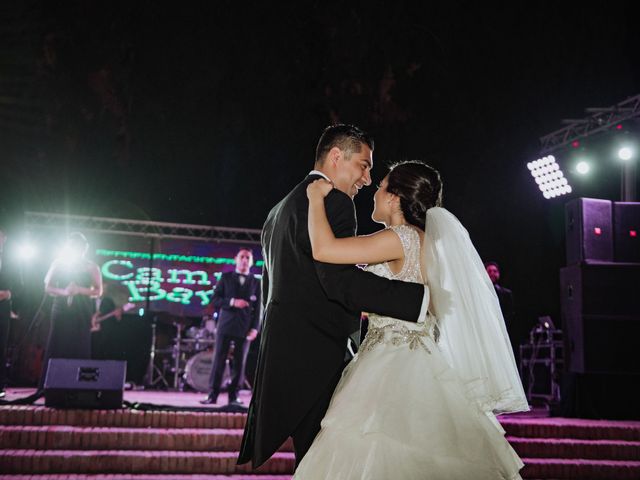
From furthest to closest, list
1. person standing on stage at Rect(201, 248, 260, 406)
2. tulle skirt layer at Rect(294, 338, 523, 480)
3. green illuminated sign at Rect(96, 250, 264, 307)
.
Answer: green illuminated sign at Rect(96, 250, 264, 307), person standing on stage at Rect(201, 248, 260, 406), tulle skirt layer at Rect(294, 338, 523, 480)

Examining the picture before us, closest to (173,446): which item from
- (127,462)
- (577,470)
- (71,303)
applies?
(127,462)

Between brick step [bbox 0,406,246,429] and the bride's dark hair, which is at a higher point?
the bride's dark hair

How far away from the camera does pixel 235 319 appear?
7.41 metres

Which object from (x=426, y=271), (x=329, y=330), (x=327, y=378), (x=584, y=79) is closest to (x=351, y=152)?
(x=426, y=271)

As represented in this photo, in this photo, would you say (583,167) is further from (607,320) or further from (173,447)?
(173,447)

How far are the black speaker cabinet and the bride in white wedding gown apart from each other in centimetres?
547

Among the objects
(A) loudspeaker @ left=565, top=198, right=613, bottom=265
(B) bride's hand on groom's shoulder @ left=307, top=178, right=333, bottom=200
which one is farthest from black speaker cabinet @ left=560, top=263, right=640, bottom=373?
(B) bride's hand on groom's shoulder @ left=307, top=178, right=333, bottom=200

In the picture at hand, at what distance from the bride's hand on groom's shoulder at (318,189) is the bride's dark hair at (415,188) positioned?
44cm

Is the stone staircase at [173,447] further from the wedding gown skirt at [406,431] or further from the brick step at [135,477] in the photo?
the wedding gown skirt at [406,431]

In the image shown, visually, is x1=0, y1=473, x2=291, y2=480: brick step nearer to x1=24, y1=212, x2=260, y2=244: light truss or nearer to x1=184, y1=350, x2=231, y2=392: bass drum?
x1=184, y1=350, x2=231, y2=392: bass drum

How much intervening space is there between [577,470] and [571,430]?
730 mm

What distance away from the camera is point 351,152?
2768 millimetres

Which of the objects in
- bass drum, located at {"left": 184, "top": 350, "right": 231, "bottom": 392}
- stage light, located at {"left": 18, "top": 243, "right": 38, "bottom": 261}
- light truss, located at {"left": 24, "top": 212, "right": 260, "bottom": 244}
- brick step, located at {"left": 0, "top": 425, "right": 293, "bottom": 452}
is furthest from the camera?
light truss, located at {"left": 24, "top": 212, "right": 260, "bottom": 244}

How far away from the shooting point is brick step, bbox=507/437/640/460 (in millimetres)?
6090
